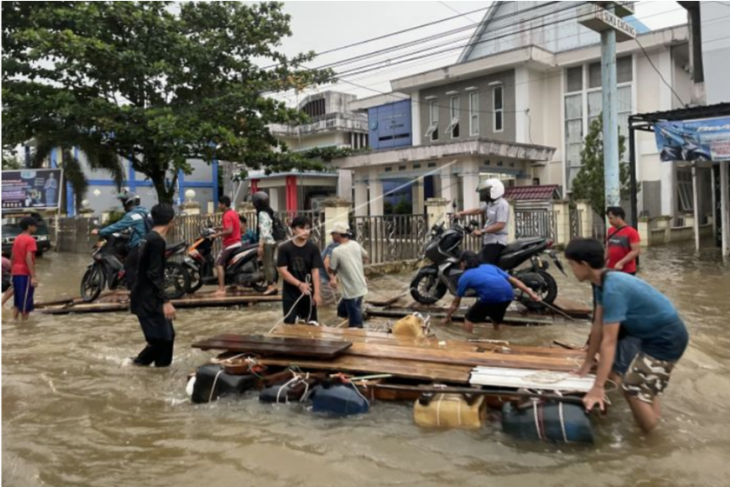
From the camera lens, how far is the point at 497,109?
2609 centimetres

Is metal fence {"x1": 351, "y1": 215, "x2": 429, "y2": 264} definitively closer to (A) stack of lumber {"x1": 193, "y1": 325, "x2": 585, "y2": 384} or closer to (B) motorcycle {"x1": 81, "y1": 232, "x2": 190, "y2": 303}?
(B) motorcycle {"x1": 81, "y1": 232, "x2": 190, "y2": 303}

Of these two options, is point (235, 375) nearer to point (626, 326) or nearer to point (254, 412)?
point (254, 412)

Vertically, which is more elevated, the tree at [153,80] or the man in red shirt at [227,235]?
the tree at [153,80]

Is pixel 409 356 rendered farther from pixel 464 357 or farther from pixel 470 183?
pixel 470 183

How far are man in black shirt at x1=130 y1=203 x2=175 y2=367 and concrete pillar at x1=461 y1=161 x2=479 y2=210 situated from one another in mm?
16748

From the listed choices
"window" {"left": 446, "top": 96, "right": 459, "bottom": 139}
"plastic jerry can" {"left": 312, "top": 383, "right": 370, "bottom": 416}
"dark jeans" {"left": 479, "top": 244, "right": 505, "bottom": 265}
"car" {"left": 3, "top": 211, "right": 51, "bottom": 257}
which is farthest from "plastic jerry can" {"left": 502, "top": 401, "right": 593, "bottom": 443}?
"window" {"left": 446, "top": 96, "right": 459, "bottom": 139}

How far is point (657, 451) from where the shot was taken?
3875 millimetres

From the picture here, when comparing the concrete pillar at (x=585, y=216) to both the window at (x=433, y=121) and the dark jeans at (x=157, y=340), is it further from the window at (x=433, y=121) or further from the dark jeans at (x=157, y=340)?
the dark jeans at (x=157, y=340)

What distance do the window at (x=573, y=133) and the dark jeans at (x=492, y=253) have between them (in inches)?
720

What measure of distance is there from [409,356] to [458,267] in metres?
3.42

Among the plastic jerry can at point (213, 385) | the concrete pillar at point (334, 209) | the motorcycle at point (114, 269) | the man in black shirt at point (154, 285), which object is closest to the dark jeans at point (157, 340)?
the man in black shirt at point (154, 285)

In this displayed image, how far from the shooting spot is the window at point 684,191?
23.2 m

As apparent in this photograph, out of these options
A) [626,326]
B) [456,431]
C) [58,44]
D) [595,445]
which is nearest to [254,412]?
[456,431]

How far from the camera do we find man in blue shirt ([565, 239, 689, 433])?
12.5 feet
